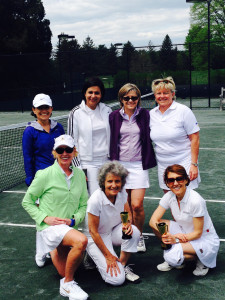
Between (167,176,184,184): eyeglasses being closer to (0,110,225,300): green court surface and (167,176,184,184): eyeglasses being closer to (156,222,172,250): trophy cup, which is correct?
(156,222,172,250): trophy cup

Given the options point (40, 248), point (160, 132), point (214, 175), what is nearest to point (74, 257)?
point (40, 248)

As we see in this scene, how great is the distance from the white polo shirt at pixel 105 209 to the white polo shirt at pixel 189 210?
0.50 meters

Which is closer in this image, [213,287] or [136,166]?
[213,287]

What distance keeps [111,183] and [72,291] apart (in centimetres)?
110

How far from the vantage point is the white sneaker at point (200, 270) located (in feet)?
14.1

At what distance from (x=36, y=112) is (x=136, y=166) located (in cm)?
132

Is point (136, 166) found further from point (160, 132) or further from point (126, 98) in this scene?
point (126, 98)

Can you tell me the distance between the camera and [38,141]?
4.61 metres

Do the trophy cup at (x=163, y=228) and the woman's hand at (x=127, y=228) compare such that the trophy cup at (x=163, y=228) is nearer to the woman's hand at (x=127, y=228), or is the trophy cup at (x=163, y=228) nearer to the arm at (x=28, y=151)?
the woman's hand at (x=127, y=228)

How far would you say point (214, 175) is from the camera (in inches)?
333

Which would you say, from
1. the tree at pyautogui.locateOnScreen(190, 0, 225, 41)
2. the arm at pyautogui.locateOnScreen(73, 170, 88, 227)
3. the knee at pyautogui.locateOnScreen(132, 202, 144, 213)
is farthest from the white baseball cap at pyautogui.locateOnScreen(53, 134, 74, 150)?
the tree at pyautogui.locateOnScreen(190, 0, 225, 41)

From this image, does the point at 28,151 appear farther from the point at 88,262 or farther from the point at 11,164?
the point at 11,164

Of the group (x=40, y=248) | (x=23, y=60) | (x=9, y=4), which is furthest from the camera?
(x=9, y=4)

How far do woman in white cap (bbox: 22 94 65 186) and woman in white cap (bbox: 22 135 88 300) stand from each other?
16.0 inches
